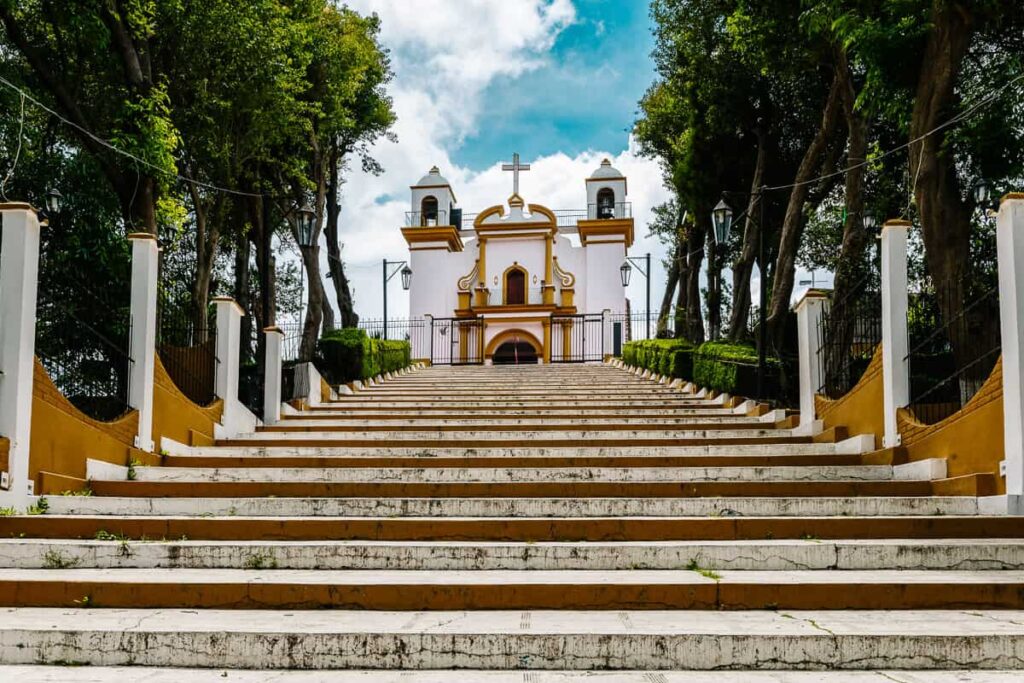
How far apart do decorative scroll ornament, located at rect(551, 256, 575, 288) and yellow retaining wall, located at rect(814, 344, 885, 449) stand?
2992cm

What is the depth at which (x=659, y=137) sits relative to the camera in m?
26.1

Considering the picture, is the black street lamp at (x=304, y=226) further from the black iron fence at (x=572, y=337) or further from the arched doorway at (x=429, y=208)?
the arched doorway at (x=429, y=208)

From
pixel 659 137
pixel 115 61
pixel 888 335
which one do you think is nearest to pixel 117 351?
pixel 888 335

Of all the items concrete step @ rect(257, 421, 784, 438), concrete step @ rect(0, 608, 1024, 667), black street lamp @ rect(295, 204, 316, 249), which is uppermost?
black street lamp @ rect(295, 204, 316, 249)

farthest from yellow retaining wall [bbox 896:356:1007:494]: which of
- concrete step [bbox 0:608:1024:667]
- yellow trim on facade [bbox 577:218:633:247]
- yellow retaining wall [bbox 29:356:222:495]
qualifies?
yellow trim on facade [bbox 577:218:633:247]

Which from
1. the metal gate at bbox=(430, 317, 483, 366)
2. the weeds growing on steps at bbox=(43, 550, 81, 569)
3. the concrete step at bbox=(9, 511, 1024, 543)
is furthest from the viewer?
the metal gate at bbox=(430, 317, 483, 366)

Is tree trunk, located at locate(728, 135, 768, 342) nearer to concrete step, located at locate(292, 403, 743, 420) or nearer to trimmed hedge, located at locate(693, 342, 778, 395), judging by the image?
trimmed hedge, located at locate(693, 342, 778, 395)

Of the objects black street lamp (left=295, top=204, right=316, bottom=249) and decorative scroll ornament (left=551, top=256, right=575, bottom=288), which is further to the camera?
decorative scroll ornament (left=551, top=256, right=575, bottom=288)

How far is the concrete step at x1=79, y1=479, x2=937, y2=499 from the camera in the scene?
6.69m

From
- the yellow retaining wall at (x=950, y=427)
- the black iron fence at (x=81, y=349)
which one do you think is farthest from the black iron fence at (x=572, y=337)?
the black iron fence at (x=81, y=349)

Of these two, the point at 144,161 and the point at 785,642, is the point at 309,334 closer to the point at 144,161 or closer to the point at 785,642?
the point at 144,161

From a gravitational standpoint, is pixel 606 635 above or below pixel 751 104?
below

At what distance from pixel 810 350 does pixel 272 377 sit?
21.2ft

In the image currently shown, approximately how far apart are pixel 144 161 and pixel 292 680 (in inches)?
374
